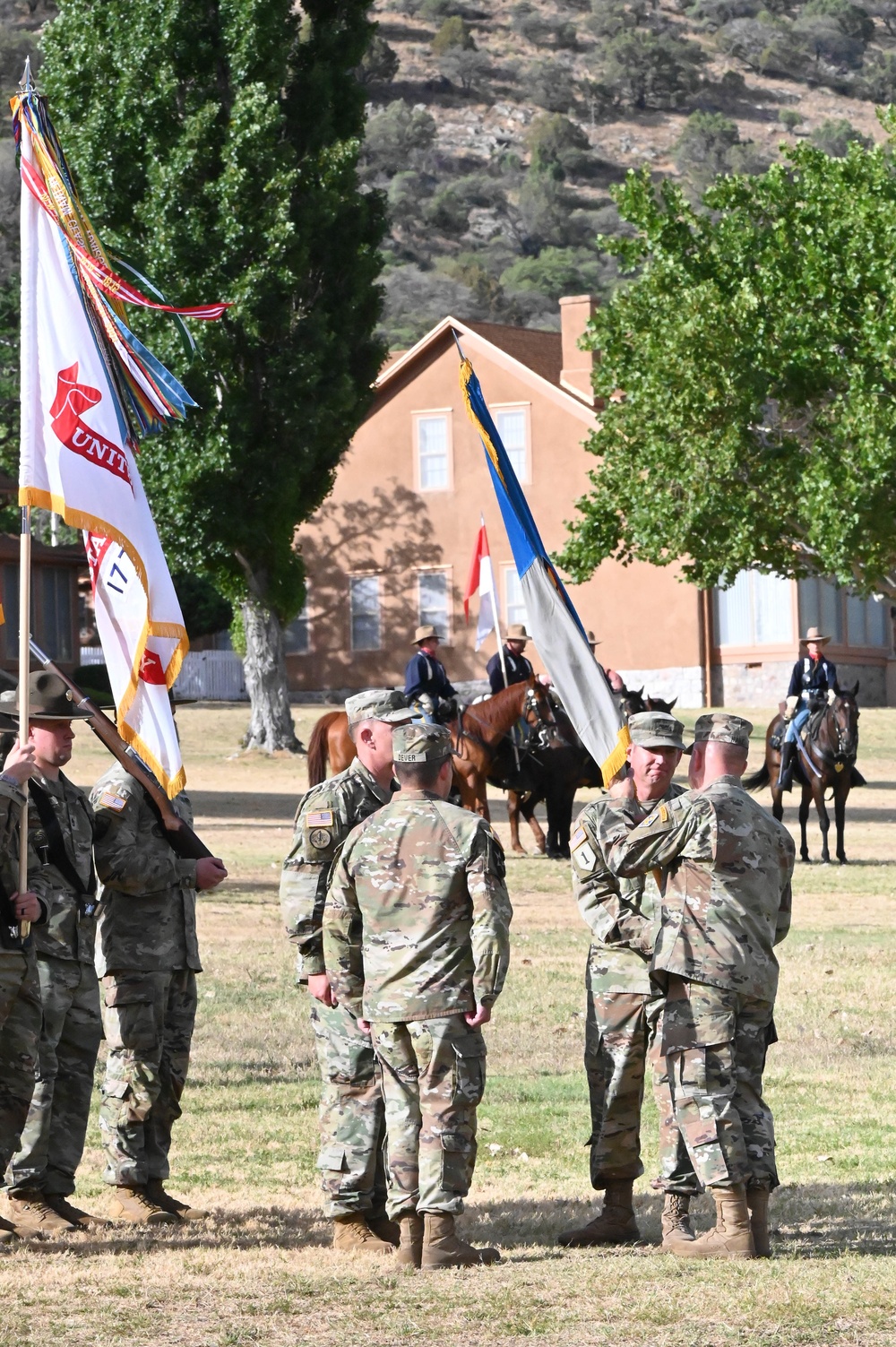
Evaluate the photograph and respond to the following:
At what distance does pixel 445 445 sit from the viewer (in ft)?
152

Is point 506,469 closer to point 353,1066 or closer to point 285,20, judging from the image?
point 353,1066

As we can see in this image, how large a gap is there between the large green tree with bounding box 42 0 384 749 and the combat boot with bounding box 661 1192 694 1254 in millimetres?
27601

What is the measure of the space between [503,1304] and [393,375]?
4114 centimetres

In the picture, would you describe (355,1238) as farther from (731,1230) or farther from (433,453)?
(433,453)

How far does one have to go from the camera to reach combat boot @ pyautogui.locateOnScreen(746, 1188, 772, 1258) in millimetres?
7445

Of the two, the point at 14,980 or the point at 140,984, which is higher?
the point at 14,980

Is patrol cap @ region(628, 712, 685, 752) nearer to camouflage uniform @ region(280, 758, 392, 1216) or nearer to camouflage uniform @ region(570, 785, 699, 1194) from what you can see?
camouflage uniform @ region(570, 785, 699, 1194)

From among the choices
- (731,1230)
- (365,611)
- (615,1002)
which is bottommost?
(731,1230)

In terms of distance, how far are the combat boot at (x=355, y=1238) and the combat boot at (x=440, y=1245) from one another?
460 mm

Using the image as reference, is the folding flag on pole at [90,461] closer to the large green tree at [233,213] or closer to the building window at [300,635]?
the large green tree at [233,213]

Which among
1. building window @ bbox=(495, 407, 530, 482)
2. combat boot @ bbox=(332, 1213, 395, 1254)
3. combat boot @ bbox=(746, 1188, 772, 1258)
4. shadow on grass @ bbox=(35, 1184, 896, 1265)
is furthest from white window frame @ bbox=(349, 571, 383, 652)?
combat boot @ bbox=(746, 1188, 772, 1258)

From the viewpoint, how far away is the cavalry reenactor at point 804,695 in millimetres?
23750

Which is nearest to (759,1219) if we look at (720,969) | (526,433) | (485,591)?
(720,969)

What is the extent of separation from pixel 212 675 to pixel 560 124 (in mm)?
128766
